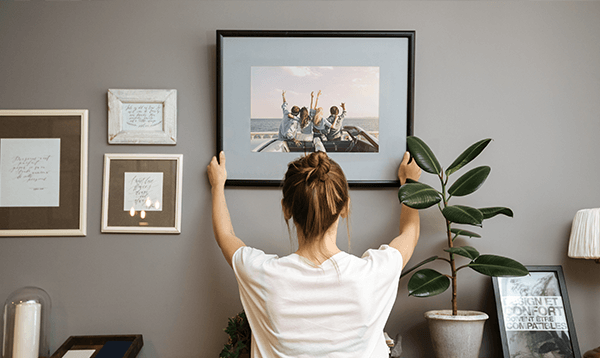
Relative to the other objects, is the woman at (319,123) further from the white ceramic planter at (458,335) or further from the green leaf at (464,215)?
the white ceramic planter at (458,335)

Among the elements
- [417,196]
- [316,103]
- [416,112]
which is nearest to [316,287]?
[417,196]

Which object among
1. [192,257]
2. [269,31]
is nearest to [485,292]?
[192,257]

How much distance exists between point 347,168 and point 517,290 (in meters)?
0.82

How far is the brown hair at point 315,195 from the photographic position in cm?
103

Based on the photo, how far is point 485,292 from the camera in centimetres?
160

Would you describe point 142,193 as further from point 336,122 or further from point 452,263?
point 452,263

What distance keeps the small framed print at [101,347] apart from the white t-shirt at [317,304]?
2.34ft

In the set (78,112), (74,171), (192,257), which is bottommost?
(192,257)

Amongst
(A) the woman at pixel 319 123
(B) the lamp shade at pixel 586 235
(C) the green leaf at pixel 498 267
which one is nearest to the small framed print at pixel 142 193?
(A) the woman at pixel 319 123

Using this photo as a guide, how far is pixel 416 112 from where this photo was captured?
163 cm

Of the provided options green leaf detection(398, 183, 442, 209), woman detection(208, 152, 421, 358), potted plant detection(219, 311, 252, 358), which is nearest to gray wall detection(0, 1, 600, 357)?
potted plant detection(219, 311, 252, 358)

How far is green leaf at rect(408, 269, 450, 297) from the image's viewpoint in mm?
1326

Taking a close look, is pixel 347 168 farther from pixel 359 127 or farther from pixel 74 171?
pixel 74 171

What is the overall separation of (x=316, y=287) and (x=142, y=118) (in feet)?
3.45
